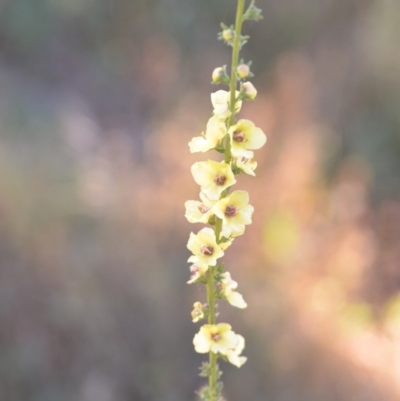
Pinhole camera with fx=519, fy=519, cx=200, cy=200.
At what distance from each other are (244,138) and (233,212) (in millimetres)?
181

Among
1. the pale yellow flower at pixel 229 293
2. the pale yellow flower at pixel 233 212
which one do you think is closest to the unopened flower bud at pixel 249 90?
the pale yellow flower at pixel 233 212

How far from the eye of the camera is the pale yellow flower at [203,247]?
1219 mm

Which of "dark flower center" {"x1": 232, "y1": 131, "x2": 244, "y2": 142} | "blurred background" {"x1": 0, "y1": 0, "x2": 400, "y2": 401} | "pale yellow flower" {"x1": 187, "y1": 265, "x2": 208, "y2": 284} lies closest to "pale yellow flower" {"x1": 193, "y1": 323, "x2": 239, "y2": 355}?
"pale yellow flower" {"x1": 187, "y1": 265, "x2": 208, "y2": 284}

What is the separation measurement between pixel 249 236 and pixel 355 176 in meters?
2.06

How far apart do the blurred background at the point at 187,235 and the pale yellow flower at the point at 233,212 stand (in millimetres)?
2749

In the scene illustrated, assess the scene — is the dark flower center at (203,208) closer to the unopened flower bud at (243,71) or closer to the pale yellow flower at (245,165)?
the pale yellow flower at (245,165)

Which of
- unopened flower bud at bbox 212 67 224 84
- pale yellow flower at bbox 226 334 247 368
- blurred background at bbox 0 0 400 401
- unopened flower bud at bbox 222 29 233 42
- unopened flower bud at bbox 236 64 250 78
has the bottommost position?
pale yellow flower at bbox 226 334 247 368

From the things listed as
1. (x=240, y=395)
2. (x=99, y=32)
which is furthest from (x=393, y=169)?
(x=99, y=32)

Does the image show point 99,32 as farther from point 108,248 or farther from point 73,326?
point 73,326

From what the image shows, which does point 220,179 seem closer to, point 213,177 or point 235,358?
point 213,177

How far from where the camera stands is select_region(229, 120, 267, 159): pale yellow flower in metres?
1.20

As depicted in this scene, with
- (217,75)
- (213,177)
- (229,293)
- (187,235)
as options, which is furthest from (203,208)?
(187,235)

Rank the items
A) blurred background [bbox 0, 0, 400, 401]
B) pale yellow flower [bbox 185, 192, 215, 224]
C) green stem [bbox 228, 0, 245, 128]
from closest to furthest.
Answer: green stem [bbox 228, 0, 245, 128] → pale yellow flower [bbox 185, 192, 215, 224] → blurred background [bbox 0, 0, 400, 401]

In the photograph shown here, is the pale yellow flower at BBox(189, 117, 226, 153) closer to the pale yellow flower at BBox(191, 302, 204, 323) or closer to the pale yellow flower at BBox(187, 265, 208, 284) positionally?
the pale yellow flower at BBox(187, 265, 208, 284)
